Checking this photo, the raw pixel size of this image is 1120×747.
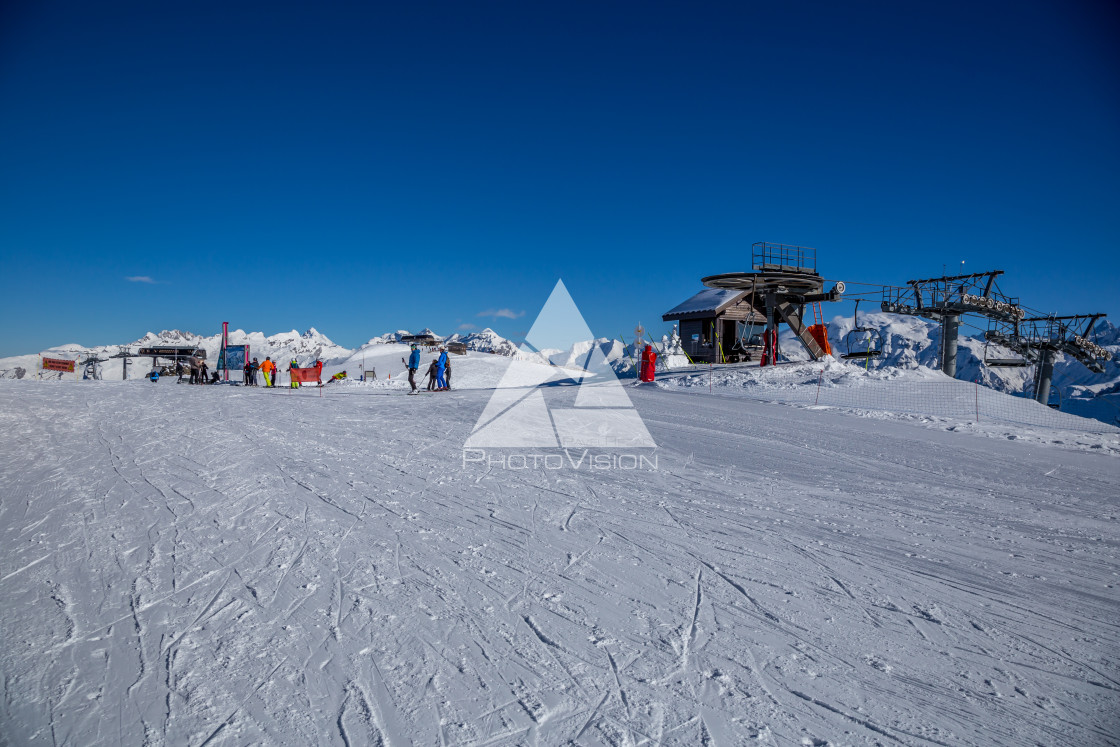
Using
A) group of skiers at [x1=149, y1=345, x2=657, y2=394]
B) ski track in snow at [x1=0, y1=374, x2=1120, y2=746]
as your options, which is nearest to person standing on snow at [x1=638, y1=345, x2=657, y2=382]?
group of skiers at [x1=149, y1=345, x2=657, y2=394]

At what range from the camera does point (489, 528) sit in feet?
15.8

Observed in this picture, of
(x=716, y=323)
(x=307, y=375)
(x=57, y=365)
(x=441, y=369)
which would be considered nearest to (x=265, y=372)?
(x=307, y=375)

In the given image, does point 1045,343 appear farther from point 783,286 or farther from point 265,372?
point 265,372

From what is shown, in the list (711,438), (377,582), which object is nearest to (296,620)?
(377,582)

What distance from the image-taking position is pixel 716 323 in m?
31.5

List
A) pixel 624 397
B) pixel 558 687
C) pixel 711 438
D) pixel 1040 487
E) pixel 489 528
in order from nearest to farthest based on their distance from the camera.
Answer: pixel 558 687 → pixel 489 528 → pixel 1040 487 → pixel 711 438 → pixel 624 397

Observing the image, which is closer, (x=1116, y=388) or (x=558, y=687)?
(x=558, y=687)

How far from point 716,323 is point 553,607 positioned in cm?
2992

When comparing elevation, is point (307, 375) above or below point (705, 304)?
below

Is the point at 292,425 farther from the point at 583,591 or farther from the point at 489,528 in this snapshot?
the point at 583,591

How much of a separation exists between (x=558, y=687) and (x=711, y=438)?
7.71 meters

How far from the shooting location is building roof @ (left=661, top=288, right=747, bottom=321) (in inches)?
1247

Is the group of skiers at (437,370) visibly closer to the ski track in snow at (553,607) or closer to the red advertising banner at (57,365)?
the ski track in snow at (553,607)

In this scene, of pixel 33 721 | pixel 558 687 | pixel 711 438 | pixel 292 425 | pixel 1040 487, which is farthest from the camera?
pixel 292 425
